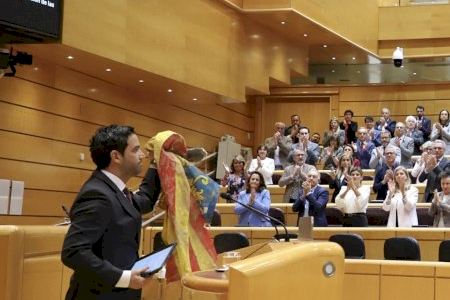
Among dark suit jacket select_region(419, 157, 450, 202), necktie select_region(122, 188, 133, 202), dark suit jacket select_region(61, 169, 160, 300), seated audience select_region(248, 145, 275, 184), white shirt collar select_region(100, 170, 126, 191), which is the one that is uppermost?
seated audience select_region(248, 145, 275, 184)

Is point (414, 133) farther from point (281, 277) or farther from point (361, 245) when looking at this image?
point (281, 277)

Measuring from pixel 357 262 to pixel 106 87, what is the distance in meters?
5.36

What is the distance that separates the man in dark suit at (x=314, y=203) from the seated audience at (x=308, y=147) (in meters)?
2.20

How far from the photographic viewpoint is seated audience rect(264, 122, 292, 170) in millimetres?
10117

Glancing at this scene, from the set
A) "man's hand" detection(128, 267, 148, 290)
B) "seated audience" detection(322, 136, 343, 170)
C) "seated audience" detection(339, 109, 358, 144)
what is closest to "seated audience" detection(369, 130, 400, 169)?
"seated audience" detection(322, 136, 343, 170)

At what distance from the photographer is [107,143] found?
233 centimetres

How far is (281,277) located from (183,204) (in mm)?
972

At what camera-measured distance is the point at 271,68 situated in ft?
39.8

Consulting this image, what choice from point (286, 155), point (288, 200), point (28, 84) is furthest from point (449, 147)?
point (28, 84)

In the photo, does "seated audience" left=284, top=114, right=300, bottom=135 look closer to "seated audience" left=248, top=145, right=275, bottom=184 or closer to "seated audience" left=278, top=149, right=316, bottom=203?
"seated audience" left=248, top=145, right=275, bottom=184

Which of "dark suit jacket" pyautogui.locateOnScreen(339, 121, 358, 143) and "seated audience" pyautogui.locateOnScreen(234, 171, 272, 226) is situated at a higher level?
"dark suit jacket" pyautogui.locateOnScreen(339, 121, 358, 143)

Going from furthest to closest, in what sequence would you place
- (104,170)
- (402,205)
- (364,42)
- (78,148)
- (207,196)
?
(364,42), (78,148), (402,205), (207,196), (104,170)

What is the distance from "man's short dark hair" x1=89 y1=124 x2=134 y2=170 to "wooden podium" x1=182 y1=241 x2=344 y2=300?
45 centimetres

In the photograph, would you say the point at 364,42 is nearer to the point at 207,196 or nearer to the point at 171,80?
the point at 171,80
